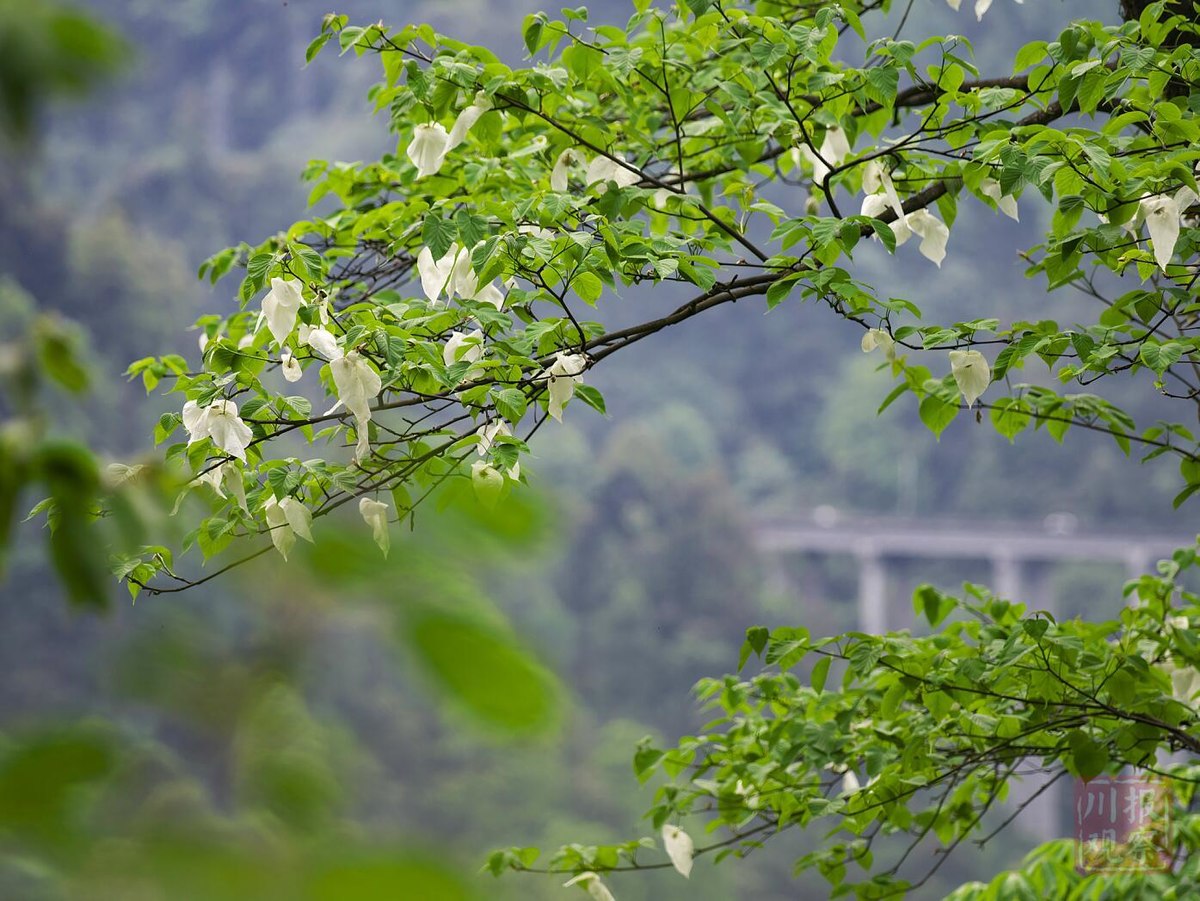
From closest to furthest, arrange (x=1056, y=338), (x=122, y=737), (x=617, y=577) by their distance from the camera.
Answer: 1. (x=122, y=737)
2. (x=1056, y=338)
3. (x=617, y=577)

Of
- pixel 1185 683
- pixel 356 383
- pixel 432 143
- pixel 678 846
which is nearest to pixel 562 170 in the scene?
pixel 432 143

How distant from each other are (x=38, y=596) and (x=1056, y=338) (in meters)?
1.37

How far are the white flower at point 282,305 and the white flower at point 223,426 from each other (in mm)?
112

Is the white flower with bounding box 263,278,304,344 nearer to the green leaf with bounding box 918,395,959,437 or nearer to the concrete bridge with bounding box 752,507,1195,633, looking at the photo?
the green leaf with bounding box 918,395,959,437

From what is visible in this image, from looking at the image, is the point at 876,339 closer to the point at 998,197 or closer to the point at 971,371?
the point at 971,371

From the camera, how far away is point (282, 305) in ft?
5.15

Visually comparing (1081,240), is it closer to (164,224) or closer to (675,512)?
(675,512)

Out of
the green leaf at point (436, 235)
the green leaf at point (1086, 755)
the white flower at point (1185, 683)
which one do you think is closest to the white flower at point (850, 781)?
the green leaf at point (1086, 755)

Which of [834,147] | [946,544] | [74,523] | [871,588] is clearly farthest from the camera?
[871,588]

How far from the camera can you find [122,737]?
356 mm

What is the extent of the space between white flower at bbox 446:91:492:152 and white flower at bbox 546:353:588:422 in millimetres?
318

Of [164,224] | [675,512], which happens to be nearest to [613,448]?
[675,512]

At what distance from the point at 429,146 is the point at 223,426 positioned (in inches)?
19.1

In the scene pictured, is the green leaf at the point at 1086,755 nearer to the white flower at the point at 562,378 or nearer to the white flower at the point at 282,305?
the white flower at the point at 562,378
